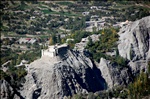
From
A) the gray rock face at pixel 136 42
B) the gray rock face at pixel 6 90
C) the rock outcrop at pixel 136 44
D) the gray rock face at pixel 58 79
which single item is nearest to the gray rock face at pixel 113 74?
the gray rock face at pixel 58 79

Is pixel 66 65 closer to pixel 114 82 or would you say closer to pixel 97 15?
pixel 114 82

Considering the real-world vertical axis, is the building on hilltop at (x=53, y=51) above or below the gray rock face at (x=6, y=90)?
above

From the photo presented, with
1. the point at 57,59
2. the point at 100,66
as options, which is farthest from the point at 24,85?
the point at 100,66

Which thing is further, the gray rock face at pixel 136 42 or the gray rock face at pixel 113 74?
the gray rock face at pixel 136 42

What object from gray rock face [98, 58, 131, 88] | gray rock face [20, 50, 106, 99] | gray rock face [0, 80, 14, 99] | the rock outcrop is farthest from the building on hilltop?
the rock outcrop

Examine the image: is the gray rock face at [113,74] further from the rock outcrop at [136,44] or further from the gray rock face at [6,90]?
the gray rock face at [6,90]

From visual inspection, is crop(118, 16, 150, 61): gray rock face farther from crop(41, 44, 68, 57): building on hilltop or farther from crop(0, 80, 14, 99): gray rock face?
crop(0, 80, 14, 99): gray rock face
